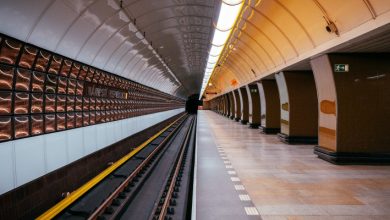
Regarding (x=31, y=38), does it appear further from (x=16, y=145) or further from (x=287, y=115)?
(x=287, y=115)

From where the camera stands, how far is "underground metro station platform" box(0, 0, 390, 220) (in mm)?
5551

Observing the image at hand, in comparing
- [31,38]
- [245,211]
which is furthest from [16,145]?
[245,211]

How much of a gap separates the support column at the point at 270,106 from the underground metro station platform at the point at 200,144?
12.6 feet

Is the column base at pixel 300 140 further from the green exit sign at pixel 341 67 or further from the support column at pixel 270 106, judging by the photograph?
the green exit sign at pixel 341 67

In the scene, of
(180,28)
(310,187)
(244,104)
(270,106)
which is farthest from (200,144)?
(244,104)

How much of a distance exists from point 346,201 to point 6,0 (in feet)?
22.3

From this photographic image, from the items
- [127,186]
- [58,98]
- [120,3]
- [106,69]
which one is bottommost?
[127,186]

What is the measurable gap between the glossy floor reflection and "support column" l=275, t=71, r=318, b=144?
120 inches

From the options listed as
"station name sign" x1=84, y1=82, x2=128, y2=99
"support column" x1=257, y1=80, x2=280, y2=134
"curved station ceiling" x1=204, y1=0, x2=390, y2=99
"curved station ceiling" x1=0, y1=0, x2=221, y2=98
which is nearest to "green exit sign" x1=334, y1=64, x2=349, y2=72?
"curved station ceiling" x1=204, y1=0, x2=390, y2=99

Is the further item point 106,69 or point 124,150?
point 124,150

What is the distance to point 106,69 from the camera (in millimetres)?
10789

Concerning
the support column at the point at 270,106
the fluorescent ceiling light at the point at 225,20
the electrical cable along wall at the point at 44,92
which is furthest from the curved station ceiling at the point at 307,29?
the electrical cable along wall at the point at 44,92

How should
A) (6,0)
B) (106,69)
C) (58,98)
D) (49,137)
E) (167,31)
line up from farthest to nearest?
(167,31) < (106,69) < (58,98) < (49,137) < (6,0)

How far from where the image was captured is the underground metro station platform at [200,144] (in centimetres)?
555
